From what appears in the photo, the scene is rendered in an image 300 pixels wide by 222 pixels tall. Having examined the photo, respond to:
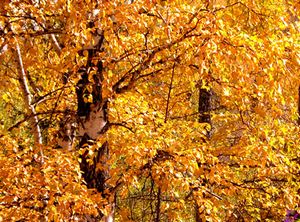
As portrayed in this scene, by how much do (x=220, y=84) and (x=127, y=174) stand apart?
5.54ft

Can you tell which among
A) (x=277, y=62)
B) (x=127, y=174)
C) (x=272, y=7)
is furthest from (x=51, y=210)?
(x=272, y=7)

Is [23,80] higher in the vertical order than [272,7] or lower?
lower

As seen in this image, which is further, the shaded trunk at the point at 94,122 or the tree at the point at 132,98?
the shaded trunk at the point at 94,122

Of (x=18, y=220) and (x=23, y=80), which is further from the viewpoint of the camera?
(x=23, y=80)

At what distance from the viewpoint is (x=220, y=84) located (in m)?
5.29

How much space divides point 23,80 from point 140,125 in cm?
195

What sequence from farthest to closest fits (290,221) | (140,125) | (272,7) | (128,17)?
(290,221), (272,7), (140,125), (128,17)

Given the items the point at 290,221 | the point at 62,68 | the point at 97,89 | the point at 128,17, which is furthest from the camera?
the point at 290,221

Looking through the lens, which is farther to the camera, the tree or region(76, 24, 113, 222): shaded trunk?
region(76, 24, 113, 222): shaded trunk

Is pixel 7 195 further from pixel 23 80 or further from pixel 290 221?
pixel 290 221

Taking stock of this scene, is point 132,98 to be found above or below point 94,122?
above

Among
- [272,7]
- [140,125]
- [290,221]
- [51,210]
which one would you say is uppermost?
[272,7]

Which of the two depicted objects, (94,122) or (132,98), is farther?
(132,98)

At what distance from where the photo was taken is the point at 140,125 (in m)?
5.63
